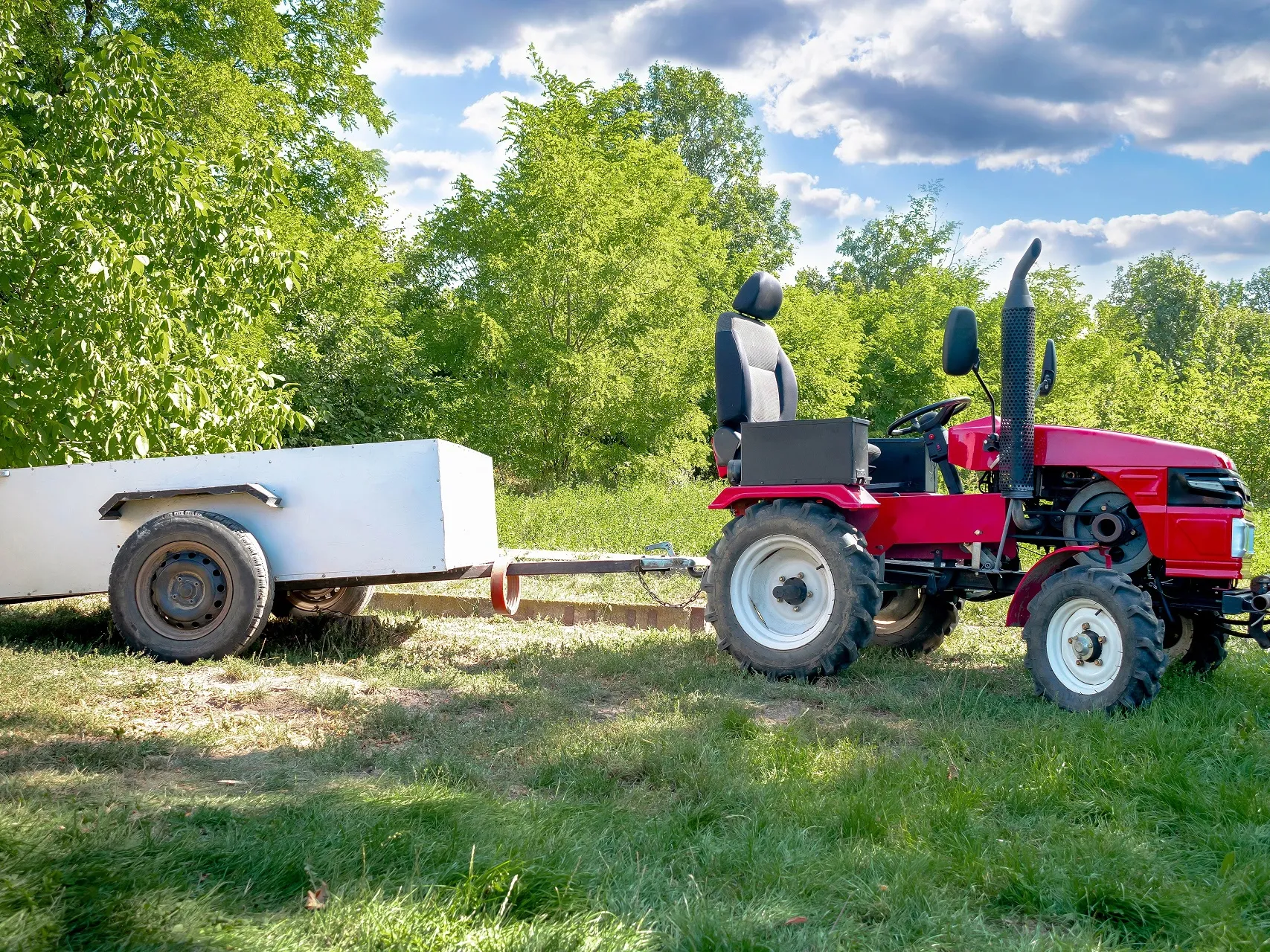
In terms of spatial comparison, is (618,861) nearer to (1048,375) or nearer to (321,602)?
(1048,375)

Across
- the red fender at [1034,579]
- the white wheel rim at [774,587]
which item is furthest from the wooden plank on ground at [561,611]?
the red fender at [1034,579]

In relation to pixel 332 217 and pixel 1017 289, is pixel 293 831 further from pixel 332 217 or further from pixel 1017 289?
pixel 332 217

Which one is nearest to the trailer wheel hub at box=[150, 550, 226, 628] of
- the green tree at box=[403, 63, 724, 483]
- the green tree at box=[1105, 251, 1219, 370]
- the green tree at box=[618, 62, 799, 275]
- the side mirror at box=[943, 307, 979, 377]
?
the side mirror at box=[943, 307, 979, 377]

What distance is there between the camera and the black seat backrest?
20.2ft

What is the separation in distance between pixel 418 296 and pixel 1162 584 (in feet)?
73.8

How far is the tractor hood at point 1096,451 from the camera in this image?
16.3ft

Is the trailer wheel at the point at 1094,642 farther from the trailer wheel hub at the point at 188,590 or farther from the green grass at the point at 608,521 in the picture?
the green grass at the point at 608,521

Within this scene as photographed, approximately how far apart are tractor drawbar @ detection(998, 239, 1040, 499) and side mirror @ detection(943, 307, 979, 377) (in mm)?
189

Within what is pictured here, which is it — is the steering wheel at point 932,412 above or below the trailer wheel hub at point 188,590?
above

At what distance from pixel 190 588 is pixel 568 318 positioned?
11210 millimetres

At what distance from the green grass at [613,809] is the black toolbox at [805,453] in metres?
1.12

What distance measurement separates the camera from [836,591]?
18.1ft

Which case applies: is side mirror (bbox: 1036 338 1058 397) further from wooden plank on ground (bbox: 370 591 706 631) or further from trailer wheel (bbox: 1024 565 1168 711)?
wooden plank on ground (bbox: 370 591 706 631)

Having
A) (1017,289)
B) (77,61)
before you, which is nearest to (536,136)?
(77,61)
